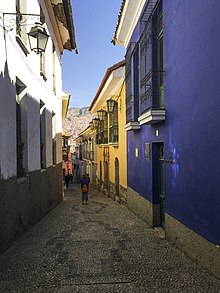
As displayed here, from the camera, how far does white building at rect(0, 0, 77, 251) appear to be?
5.64 m

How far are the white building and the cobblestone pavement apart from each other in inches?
24.6

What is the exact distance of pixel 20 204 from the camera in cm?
662

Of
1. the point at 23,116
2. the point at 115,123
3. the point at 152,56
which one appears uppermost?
the point at 152,56

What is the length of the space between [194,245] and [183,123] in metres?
2.05

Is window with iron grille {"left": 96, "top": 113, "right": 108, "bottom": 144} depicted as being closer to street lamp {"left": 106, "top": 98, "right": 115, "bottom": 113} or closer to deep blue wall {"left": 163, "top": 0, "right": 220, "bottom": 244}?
street lamp {"left": 106, "top": 98, "right": 115, "bottom": 113}

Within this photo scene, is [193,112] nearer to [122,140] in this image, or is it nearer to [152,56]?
[152,56]

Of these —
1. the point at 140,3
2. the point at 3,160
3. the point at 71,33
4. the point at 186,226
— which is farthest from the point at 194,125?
the point at 71,33

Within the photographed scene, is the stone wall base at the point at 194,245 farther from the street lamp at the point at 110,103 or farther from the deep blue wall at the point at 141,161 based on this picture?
the street lamp at the point at 110,103

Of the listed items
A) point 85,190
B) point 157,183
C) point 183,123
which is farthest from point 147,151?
point 85,190

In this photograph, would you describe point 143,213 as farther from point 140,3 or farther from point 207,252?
point 140,3

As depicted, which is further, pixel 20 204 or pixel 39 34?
pixel 20 204

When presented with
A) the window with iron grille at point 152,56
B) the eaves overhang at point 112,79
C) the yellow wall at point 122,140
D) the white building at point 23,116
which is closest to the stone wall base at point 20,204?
the white building at point 23,116

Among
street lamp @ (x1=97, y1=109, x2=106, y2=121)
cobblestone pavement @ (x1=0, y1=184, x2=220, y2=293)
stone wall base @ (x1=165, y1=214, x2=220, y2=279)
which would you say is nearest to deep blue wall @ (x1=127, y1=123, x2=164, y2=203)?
cobblestone pavement @ (x1=0, y1=184, x2=220, y2=293)

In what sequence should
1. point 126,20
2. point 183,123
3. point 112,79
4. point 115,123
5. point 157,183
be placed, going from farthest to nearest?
point 115,123, point 112,79, point 126,20, point 157,183, point 183,123
